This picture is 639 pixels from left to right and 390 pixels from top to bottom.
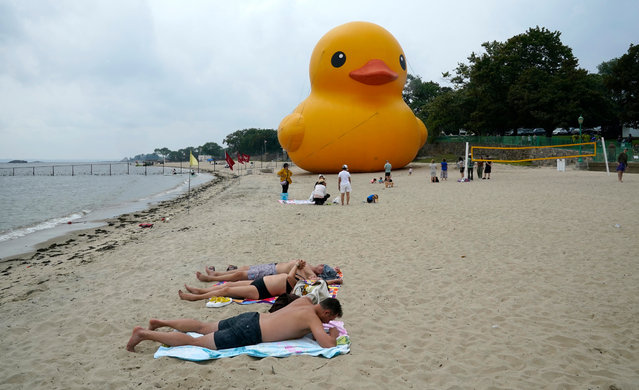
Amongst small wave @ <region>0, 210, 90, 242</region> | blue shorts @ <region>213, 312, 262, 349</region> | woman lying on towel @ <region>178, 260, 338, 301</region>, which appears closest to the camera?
blue shorts @ <region>213, 312, 262, 349</region>

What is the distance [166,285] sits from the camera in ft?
18.6

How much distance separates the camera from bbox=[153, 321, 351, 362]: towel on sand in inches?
140

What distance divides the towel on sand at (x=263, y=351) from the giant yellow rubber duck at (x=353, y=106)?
57.9 feet

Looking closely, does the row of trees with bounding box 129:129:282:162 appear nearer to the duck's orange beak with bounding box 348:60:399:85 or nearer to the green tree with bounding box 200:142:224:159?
the green tree with bounding box 200:142:224:159

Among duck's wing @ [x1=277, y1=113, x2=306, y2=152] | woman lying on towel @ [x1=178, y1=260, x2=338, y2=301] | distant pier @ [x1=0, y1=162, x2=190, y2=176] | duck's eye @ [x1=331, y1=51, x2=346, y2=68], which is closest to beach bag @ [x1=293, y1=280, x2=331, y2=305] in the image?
woman lying on towel @ [x1=178, y1=260, x2=338, y2=301]

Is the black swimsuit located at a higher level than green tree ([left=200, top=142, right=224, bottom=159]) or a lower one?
lower

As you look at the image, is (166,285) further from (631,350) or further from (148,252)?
(631,350)

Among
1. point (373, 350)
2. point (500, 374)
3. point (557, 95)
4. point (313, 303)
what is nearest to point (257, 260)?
point (313, 303)

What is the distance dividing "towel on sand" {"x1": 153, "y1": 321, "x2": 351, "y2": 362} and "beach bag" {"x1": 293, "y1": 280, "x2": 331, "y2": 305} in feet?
1.84

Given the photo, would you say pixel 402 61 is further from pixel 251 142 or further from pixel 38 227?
pixel 251 142

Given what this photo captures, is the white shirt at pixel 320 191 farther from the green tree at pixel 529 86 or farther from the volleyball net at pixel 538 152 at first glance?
the green tree at pixel 529 86

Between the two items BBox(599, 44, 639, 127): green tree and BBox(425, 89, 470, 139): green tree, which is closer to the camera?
BBox(599, 44, 639, 127): green tree

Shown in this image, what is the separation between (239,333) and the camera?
3.75 m

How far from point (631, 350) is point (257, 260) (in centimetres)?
515
